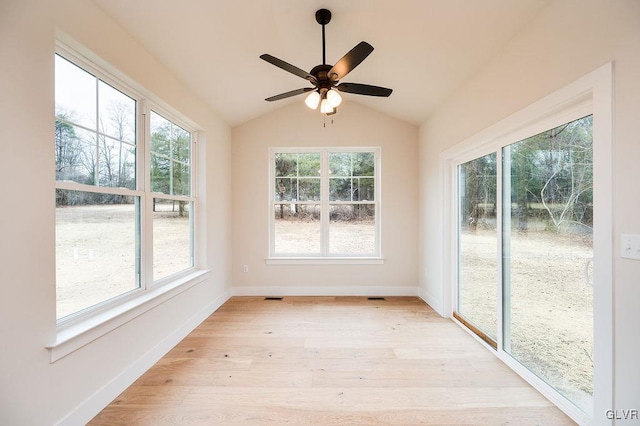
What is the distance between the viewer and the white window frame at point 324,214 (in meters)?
4.18

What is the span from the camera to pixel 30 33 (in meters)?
1.39

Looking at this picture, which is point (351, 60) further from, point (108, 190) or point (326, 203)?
point (326, 203)

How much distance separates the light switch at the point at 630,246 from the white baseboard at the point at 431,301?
2.25m

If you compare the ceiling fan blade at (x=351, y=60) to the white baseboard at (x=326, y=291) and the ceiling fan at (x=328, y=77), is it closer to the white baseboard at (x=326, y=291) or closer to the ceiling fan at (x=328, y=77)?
the ceiling fan at (x=328, y=77)

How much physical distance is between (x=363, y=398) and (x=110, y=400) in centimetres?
172

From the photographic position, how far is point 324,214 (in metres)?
4.24

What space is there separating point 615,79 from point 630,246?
2.72ft

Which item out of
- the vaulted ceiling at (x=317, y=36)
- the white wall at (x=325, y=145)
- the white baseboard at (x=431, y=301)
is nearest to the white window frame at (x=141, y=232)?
the vaulted ceiling at (x=317, y=36)

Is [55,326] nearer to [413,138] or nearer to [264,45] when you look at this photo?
[264,45]

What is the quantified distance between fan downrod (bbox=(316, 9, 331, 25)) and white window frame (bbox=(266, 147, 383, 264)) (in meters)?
1.97

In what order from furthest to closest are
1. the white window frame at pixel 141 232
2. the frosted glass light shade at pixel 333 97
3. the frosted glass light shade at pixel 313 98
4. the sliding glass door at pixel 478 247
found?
the sliding glass door at pixel 478 247 → the frosted glass light shade at pixel 313 98 → the frosted glass light shade at pixel 333 97 → the white window frame at pixel 141 232

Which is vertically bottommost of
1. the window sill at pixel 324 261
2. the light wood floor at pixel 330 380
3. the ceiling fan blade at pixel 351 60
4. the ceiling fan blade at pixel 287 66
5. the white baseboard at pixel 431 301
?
the light wood floor at pixel 330 380

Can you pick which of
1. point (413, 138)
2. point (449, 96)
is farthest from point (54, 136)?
point (413, 138)

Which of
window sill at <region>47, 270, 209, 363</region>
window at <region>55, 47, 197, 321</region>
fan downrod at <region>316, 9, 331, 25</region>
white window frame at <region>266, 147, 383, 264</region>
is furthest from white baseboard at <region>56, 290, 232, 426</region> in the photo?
fan downrod at <region>316, 9, 331, 25</region>
